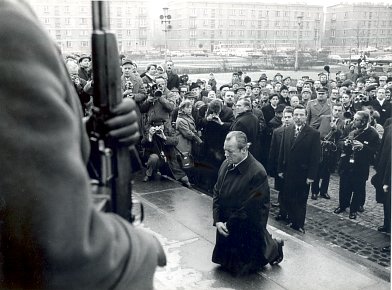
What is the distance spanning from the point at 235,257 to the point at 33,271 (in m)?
3.01

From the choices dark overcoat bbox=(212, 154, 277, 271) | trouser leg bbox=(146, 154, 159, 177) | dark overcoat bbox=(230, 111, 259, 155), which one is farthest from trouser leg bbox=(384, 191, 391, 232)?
trouser leg bbox=(146, 154, 159, 177)

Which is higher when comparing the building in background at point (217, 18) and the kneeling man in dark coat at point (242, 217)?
the building in background at point (217, 18)

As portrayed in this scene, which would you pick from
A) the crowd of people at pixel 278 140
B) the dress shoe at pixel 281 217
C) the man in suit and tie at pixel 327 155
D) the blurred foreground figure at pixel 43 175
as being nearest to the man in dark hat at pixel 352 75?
the crowd of people at pixel 278 140

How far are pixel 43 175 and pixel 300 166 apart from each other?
531 cm

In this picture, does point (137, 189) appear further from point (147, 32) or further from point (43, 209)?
point (43, 209)

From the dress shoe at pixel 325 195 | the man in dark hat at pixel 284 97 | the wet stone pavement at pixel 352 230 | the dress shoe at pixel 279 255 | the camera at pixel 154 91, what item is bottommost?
the dress shoe at pixel 325 195

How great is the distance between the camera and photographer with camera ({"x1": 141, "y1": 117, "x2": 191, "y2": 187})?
17.9 ft

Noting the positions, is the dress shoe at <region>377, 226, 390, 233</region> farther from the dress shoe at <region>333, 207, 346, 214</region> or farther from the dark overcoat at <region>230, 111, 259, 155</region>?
the dark overcoat at <region>230, 111, 259, 155</region>

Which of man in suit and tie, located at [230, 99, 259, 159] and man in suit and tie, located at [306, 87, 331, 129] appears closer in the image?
man in suit and tie, located at [230, 99, 259, 159]

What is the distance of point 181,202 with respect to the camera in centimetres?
523

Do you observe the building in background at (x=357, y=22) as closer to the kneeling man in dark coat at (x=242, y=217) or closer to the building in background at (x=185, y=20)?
the building in background at (x=185, y=20)

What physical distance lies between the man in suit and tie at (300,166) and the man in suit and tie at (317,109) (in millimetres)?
2115

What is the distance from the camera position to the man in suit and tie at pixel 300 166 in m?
5.77

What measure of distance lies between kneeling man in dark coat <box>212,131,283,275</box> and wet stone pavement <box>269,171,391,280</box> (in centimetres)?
107
